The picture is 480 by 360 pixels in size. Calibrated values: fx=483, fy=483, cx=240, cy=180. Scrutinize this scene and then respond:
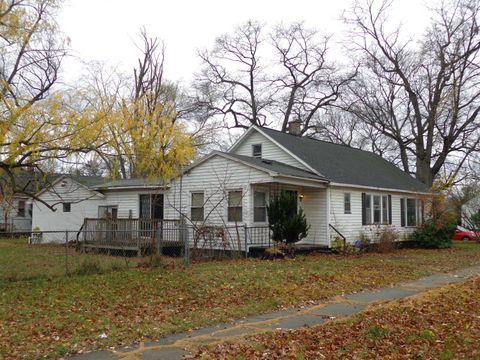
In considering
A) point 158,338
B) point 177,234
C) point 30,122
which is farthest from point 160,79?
point 158,338

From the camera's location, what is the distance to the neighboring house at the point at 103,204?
2284 cm

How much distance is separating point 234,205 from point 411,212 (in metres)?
12.1

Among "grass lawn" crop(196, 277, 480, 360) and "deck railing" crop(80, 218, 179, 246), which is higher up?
"deck railing" crop(80, 218, 179, 246)

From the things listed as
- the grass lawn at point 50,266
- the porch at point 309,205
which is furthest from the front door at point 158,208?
the grass lawn at point 50,266

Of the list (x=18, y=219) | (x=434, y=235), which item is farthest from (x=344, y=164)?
(x=18, y=219)

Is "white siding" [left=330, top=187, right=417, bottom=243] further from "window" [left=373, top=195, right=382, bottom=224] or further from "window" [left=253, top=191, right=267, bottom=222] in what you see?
"window" [left=253, top=191, right=267, bottom=222]

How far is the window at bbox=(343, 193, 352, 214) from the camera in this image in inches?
838

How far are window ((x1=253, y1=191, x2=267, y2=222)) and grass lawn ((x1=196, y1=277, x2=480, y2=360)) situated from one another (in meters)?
10.7

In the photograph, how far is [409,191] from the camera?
25.8 m

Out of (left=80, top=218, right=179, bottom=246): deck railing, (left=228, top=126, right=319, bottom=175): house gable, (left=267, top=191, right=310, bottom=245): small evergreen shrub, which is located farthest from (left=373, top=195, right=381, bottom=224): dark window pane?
(left=80, top=218, right=179, bottom=246): deck railing

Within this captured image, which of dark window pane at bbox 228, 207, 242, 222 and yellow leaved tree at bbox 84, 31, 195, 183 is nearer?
yellow leaved tree at bbox 84, 31, 195, 183

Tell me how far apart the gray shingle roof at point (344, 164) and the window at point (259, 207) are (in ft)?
9.38

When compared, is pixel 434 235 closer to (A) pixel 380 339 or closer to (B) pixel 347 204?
(B) pixel 347 204

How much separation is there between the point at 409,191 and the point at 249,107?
22.0 m
